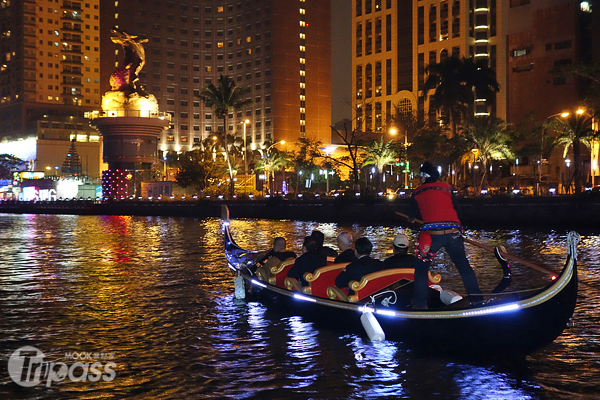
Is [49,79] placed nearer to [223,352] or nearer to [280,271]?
[280,271]

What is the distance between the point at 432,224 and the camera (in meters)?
9.20

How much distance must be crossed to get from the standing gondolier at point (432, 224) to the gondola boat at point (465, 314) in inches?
18.1

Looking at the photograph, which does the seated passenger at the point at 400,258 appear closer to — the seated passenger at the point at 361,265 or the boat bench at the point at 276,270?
the seated passenger at the point at 361,265

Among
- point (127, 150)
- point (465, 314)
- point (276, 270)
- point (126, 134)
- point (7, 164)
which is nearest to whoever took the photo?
point (465, 314)

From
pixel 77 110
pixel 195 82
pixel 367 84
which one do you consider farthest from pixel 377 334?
pixel 77 110

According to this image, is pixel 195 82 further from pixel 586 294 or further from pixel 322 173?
pixel 586 294

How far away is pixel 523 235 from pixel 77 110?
169 meters

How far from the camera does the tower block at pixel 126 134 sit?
86.9 meters

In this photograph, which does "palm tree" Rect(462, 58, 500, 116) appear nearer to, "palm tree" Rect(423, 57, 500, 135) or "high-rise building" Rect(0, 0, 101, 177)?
"palm tree" Rect(423, 57, 500, 135)

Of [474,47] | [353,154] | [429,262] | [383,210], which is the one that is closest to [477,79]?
[383,210]

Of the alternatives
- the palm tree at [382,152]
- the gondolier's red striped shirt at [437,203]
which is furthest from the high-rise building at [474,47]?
the gondolier's red striped shirt at [437,203]

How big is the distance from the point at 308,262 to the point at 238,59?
167 metres

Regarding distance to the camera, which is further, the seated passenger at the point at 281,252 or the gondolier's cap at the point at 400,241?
the seated passenger at the point at 281,252

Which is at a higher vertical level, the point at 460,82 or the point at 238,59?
the point at 238,59
